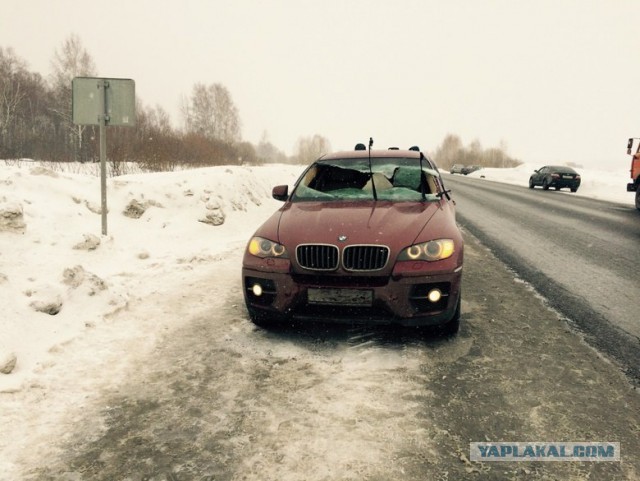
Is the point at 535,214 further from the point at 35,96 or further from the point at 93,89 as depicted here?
the point at 35,96

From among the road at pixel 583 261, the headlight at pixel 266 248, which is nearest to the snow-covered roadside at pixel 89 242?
Answer: the headlight at pixel 266 248

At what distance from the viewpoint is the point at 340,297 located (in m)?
3.30

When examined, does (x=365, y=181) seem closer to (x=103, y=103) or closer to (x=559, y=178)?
(x=103, y=103)

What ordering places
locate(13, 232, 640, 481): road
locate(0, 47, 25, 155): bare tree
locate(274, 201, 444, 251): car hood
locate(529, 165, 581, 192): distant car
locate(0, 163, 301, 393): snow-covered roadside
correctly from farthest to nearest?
locate(0, 47, 25, 155): bare tree, locate(529, 165, 581, 192): distant car, locate(0, 163, 301, 393): snow-covered roadside, locate(274, 201, 444, 251): car hood, locate(13, 232, 640, 481): road

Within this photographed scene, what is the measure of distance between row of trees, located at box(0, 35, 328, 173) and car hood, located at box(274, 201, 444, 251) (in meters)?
12.2

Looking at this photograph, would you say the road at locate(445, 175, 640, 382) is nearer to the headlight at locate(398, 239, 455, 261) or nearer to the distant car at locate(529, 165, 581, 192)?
the headlight at locate(398, 239, 455, 261)

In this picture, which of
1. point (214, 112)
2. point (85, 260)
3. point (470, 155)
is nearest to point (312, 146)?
point (470, 155)

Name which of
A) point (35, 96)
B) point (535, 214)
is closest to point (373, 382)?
point (535, 214)

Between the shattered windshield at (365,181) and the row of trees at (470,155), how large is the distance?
100m

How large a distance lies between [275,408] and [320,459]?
547 millimetres

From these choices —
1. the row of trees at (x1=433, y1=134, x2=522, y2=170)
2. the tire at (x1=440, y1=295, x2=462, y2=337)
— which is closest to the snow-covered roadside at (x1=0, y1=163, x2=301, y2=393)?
the tire at (x1=440, y1=295, x2=462, y2=337)

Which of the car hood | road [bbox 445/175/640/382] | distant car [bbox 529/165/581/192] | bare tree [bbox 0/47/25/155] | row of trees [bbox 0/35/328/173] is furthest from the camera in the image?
bare tree [bbox 0/47/25/155]

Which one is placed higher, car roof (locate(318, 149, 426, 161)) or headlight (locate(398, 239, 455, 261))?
car roof (locate(318, 149, 426, 161))

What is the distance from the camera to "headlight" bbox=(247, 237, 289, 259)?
11.5ft
